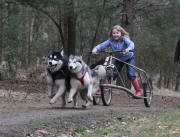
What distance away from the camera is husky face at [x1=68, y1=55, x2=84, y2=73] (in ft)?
27.8

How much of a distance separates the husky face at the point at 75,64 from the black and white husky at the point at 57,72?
9.5 inches

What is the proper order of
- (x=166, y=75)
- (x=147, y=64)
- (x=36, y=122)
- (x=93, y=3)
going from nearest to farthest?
(x=36, y=122), (x=93, y=3), (x=147, y=64), (x=166, y=75)

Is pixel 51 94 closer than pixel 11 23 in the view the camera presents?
Yes

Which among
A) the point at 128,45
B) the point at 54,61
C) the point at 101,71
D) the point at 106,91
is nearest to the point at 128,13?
the point at 128,45

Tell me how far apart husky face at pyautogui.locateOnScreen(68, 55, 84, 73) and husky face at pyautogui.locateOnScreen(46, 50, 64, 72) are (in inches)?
9.3

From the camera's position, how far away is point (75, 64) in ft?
28.0

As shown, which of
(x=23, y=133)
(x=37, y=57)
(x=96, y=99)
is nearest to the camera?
(x=23, y=133)

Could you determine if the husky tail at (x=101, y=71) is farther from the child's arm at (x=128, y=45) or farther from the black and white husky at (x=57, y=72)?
the black and white husky at (x=57, y=72)

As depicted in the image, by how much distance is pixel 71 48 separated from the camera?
67.8 ft

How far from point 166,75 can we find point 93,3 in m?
24.9

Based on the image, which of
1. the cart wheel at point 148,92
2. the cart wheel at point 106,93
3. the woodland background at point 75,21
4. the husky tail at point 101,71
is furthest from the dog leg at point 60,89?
the woodland background at point 75,21

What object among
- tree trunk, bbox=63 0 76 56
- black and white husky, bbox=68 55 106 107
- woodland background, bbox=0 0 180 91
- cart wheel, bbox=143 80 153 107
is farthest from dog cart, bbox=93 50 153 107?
tree trunk, bbox=63 0 76 56

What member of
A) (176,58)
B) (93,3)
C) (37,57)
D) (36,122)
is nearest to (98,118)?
(36,122)

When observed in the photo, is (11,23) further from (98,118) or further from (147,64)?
(147,64)
